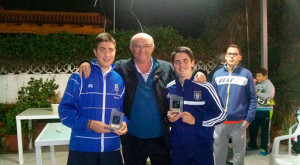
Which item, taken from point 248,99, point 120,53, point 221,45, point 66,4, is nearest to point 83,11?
point 66,4

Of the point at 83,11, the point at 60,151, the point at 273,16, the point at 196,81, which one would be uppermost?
the point at 83,11

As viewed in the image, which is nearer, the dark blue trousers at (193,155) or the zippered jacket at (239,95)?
the dark blue trousers at (193,155)

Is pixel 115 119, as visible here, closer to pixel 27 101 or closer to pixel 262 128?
pixel 262 128

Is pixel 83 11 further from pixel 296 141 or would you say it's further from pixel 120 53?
pixel 296 141

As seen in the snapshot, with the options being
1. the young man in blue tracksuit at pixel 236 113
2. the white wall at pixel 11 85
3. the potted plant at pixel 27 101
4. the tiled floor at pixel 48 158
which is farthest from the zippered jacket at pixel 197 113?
the white wall at pixel 11 85

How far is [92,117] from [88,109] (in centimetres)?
7

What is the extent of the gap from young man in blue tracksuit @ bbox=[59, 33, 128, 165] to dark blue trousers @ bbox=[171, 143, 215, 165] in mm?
513

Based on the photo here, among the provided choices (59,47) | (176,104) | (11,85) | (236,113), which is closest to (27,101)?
(11,85)

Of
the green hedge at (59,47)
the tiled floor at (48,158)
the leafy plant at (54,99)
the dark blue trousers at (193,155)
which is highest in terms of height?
the green hedge at (59,47)

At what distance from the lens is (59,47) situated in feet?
21.1

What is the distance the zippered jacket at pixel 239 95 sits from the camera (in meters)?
3.48

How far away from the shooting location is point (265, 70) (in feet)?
16.5

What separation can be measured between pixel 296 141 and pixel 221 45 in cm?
411

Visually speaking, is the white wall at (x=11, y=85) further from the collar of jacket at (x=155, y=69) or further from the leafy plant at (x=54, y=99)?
the collar of jacket at (x=155, y=69)
